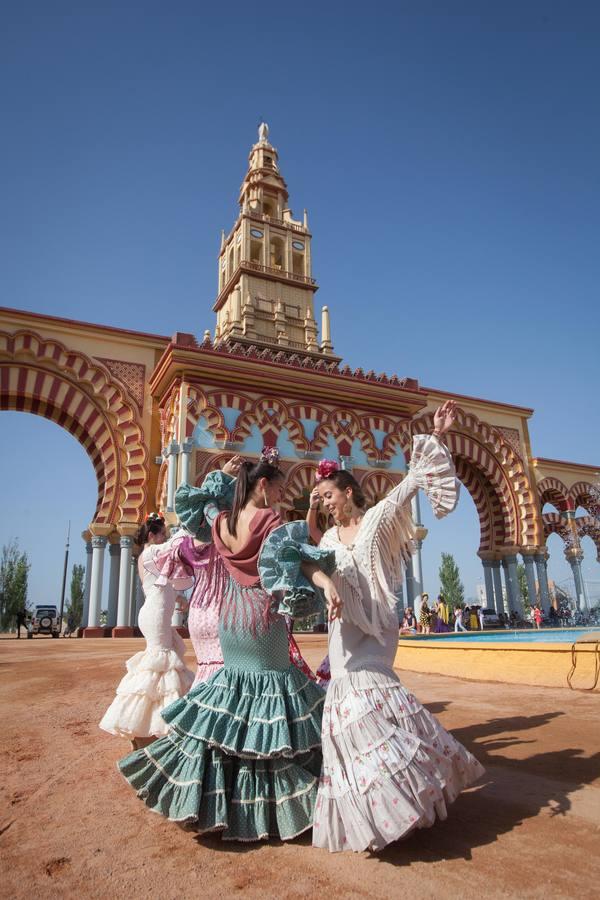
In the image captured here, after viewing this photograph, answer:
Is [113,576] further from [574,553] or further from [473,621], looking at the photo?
[574,553]

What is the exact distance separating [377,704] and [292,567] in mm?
672

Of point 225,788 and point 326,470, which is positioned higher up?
point 326,470

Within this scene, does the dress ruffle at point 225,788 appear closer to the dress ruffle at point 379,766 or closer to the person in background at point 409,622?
the dress ruffle at point 379,766

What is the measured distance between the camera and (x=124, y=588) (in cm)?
1480

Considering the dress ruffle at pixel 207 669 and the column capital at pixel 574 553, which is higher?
the column capital at pixel 574 553

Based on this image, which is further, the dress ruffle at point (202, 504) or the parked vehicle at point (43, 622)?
the parked vehicle at point (43, 622)

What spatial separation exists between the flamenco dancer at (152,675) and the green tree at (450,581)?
139ft

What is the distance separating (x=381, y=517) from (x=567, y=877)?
137 centimetres

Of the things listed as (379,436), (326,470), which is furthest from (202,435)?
(326,470)

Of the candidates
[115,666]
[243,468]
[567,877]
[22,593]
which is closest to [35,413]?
[115,666]

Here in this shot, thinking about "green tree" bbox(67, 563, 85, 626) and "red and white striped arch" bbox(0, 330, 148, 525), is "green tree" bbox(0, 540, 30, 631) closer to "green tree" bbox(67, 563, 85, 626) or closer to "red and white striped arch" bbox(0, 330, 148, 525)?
"green tree" bbox(67, 563, 85, 626)

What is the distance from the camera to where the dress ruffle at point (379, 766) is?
6.63 feet

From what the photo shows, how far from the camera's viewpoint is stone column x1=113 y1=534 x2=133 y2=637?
14.6 metres

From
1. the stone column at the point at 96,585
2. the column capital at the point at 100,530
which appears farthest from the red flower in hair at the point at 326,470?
the stone column at the point at 96,585
